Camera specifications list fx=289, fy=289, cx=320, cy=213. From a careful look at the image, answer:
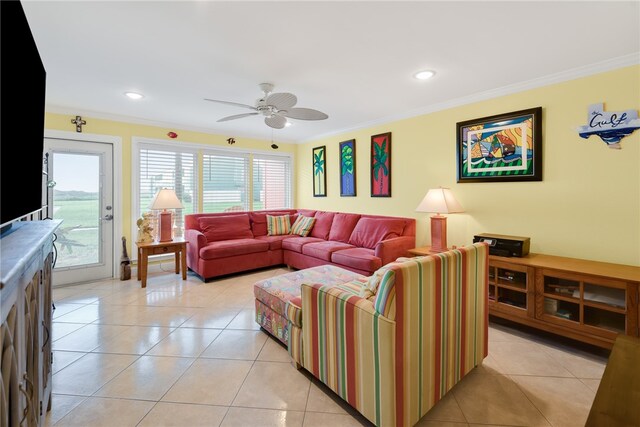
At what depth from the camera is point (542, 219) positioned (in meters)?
2.87

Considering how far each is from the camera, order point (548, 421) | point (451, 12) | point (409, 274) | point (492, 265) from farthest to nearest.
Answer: point (492, 265) → point (451, 12) → point (548, 421) → point (409, 274)

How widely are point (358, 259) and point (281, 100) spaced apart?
203 cm

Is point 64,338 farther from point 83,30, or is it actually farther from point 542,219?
point 542,219

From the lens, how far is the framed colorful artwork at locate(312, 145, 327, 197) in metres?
5.46

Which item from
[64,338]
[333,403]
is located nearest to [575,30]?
[333,403]

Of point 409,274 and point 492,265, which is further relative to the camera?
point 492,265

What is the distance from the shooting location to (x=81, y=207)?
397cm

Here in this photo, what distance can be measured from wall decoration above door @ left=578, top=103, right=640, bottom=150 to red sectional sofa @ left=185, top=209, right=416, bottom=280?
79.3 inches

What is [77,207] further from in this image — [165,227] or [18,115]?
[18,115]

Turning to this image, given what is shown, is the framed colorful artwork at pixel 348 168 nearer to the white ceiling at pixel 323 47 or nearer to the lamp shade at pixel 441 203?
the white ceiling at pixel 323 47

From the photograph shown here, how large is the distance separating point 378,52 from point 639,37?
1.88 meters

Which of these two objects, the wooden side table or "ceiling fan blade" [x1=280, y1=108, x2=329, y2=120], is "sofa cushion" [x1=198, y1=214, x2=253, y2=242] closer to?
the wooden side table

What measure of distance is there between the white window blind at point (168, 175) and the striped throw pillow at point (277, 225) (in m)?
1.30

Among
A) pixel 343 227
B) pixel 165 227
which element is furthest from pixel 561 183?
pixel 165 227
